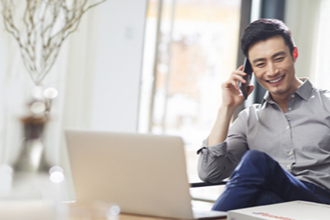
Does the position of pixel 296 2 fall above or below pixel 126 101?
above

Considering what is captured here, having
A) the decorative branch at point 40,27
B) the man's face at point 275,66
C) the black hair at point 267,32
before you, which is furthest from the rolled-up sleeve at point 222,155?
the decorative branch at point 40,27

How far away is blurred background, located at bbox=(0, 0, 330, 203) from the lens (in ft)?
9.12

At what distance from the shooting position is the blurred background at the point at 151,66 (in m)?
2.78

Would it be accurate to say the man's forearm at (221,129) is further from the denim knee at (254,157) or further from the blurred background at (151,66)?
the blurred background at (151,66)

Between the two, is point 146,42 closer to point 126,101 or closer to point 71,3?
point 126,101

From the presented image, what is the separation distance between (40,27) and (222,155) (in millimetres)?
1476

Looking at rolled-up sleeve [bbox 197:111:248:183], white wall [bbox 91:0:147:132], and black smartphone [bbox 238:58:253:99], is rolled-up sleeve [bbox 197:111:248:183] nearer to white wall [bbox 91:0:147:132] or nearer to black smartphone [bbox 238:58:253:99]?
black smartphone [bbox 238:58:253:99]

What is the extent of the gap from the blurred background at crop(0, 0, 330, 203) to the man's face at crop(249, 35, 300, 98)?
2.97 ft

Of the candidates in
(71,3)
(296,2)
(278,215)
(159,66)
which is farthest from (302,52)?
(278,215)

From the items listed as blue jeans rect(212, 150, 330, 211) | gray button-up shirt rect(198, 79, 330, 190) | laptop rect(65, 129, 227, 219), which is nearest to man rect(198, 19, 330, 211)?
gray button-up shirt rect(198, 79, 330, 190)

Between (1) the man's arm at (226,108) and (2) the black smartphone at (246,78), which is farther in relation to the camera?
(2) the black smartphone at (246,78)

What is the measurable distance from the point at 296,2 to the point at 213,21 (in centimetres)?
77

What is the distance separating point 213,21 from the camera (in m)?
3.49

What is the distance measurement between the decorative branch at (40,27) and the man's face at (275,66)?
1.14 meters
